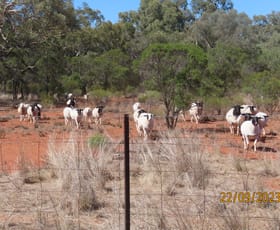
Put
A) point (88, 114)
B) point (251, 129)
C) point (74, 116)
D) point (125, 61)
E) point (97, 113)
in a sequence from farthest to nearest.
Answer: point (125, 61) < point (88, 114) < point (97, 113) < point (74, 116) < point (251, 129)

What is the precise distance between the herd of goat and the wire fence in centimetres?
375

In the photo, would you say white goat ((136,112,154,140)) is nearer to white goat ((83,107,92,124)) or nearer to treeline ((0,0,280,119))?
treeline ((0,0,280,119))

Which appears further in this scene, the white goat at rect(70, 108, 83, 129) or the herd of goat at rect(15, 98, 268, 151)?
the white goat at rect(70, 108, 83, 129)

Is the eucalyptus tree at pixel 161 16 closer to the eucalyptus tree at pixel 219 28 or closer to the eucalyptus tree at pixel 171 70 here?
the eucalyptus tree at pixel 219 28

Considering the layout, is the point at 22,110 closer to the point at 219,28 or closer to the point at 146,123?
the point at 146,123

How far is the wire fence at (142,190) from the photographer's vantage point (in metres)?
6.65

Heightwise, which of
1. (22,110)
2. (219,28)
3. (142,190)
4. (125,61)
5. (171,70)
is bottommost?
(142,190)

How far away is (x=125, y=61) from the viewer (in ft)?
143

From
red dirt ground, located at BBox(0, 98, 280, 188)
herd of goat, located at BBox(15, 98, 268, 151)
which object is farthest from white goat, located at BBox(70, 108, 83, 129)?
red dirt ground, located at BBox(0, 98, 280, 188)

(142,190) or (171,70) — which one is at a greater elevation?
(171,70)

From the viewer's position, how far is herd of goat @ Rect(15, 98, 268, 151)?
51.7 ft

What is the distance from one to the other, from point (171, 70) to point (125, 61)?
2293 cm
